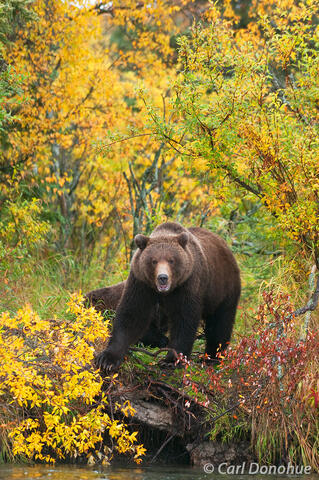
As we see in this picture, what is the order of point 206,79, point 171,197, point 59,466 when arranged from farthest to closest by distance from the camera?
1. point 171,197
2. point 206,79
3. point 59,466

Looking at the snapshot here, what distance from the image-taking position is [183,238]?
23.2ft

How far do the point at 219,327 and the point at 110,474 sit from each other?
2.63 meters

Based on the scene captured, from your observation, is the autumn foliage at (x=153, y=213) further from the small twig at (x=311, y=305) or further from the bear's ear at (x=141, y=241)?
the bear's ear at (x=141, y=241)

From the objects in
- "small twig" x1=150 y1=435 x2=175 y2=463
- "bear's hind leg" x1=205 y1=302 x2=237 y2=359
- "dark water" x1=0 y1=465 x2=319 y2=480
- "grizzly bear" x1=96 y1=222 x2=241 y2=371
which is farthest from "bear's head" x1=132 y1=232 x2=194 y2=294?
"dark water" x1=0 y1=465 x2=319 y2=480

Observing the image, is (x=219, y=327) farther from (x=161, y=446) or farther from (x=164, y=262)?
(x=161, y=446)

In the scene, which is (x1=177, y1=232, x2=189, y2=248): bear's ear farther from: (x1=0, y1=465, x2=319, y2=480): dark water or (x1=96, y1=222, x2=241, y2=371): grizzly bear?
(x1=0, y1=465, x2=319, y2=480): dark water

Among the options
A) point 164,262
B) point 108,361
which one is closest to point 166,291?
point 164,262

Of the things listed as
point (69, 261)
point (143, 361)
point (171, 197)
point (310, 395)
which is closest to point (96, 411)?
point (143, 361)

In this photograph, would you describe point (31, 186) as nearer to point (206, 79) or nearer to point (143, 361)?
point (206, 79)

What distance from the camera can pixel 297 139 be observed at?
7.16 metres

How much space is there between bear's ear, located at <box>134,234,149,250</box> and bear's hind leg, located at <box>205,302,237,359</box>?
136 centimetres

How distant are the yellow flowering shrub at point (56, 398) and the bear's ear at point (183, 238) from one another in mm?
1401

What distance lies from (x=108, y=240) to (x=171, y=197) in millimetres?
1685

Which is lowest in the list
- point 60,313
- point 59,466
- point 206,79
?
point 59,466
